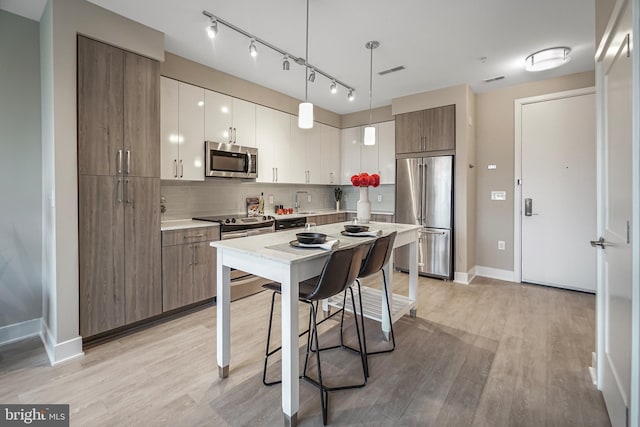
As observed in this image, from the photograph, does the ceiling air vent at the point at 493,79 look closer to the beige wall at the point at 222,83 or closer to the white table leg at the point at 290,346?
the beige wall at the point at 222,83

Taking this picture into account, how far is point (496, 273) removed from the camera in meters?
4.33

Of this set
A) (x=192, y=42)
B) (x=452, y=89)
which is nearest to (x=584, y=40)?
(x=452, y=89)

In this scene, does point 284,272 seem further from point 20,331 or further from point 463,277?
point 463,277

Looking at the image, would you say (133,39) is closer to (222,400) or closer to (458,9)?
(458,9)

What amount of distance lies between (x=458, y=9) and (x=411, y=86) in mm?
1763

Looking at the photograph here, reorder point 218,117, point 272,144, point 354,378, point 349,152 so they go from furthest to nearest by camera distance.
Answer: point 349,152 < point 272,144 < point 218,117 < point 354,378

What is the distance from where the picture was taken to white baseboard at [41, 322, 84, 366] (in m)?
2.17

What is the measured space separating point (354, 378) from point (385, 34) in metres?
2.89

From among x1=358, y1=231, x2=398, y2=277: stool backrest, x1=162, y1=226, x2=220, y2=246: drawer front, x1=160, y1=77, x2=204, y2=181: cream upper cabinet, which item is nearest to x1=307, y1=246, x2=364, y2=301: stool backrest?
x1=358, y1=231, x2=398, y2=277: stool backrest

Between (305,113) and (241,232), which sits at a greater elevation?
(305,113)

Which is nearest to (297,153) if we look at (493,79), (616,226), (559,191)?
(493,79)

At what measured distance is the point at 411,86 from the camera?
13.5 ft

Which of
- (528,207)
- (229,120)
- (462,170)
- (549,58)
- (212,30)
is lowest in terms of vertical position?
(528,207)

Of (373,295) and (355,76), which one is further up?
(355,76)
